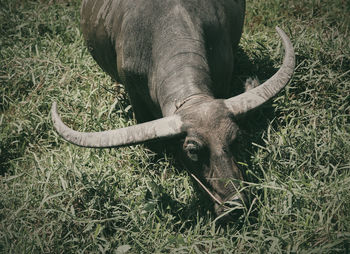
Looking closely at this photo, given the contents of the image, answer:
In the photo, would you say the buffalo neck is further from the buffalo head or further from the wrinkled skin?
the buffalo head

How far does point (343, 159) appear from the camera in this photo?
274cm

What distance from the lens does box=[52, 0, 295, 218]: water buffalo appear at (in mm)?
2289

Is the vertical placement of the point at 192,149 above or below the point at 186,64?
below

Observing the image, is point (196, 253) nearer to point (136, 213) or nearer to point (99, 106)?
point (136, 213)

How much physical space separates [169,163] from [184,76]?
1003mm

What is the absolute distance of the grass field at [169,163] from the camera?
7.90ft

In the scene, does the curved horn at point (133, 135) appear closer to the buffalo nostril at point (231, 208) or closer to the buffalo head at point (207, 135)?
the buffalo head at point (207, 135)

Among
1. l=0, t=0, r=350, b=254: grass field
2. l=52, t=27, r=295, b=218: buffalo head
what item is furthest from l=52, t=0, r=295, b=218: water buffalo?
l=0, t=0, r=350, b=254: grass field

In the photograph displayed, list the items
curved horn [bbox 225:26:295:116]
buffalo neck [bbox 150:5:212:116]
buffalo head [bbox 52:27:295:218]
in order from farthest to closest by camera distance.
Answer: buffalo neck [bbox 150:5:212:116] → curved horn [bbox 225:26:295:116] → buffalo head [bbox 52:27:295:218]

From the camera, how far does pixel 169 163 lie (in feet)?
10.7

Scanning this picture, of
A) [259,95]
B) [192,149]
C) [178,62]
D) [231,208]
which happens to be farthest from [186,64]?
[231,208]

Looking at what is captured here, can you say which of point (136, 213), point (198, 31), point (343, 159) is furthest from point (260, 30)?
point (136, 213)

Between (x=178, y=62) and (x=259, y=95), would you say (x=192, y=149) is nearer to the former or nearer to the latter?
(x=259, y=95)

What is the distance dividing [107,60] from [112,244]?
198 centimetres
